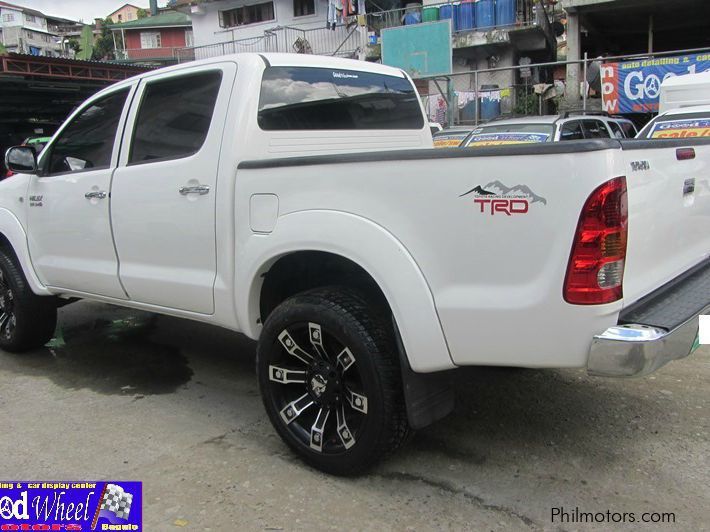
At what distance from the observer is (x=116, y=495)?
285cm

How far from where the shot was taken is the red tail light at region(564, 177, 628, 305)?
221 cm

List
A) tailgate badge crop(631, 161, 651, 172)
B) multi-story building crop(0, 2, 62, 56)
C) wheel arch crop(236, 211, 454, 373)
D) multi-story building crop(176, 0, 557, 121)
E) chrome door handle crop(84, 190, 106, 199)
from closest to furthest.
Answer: tailgate badge crop(631, 161, 651, 172) → wheel arch crop(236, 211, 454, 373) → chrome door handle crop(84, 190, 106, 199) → multi-story building crop(176, 0, 557, 121) → multi-story building crop(0, 2, 62, 56)

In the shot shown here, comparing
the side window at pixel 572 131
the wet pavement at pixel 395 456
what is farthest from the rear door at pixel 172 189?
the side window at pixel 572 131

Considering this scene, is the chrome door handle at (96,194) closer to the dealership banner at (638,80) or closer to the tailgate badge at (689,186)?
the tailgate badge at (689,186)

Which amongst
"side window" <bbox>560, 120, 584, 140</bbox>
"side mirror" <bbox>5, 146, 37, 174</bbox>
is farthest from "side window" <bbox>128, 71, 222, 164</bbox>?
"side window" <bbox>560, 120, 584, 140</bbox>

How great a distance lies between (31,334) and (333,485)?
3.18 metres

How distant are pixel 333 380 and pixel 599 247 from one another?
136 cm

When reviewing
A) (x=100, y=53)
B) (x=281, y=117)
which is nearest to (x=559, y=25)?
(x=281, y=117)

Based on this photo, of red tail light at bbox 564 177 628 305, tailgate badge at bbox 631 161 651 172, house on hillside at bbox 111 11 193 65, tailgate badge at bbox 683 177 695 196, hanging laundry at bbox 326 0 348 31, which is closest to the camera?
red tail light at bbox 564 177 628 305

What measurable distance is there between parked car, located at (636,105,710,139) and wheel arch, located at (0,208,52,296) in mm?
6507

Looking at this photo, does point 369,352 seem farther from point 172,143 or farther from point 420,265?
point 172,143

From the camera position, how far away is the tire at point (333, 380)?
9.02 ft

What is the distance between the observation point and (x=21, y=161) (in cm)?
453

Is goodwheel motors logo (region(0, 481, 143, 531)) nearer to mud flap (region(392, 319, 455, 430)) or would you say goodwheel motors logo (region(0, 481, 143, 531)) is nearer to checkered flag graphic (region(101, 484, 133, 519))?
checkered flag graphic (region(101, 484, 133, 519))
